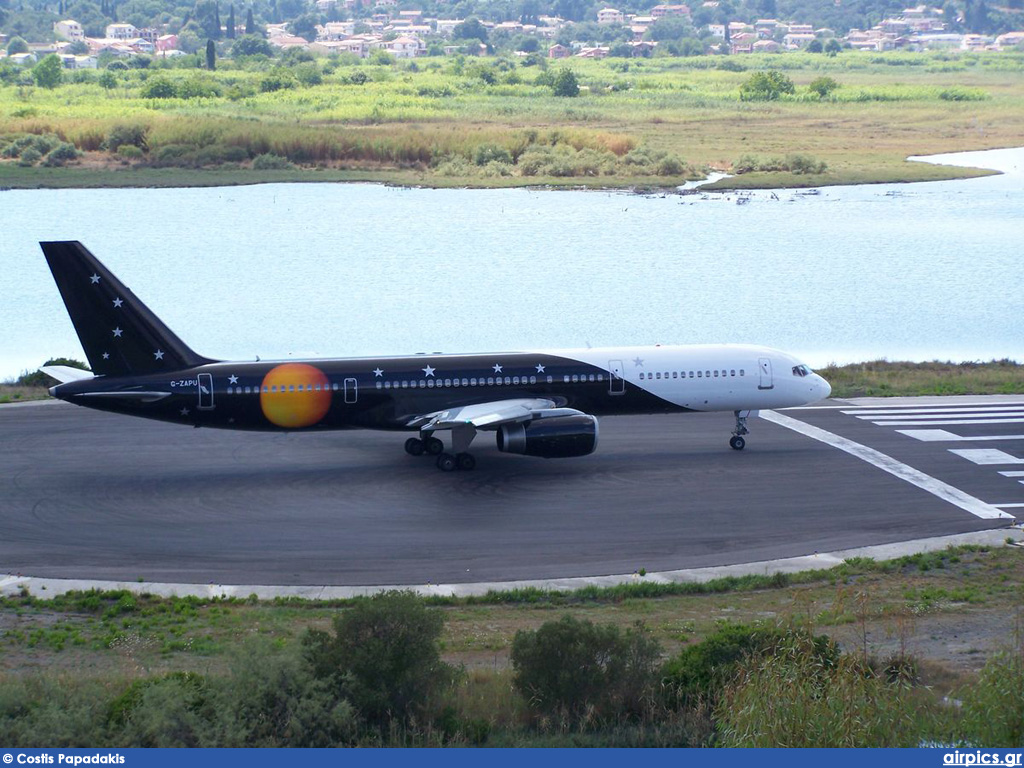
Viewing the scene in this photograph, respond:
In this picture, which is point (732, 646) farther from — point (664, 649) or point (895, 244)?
point (895, 244)

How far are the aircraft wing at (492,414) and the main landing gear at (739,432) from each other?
570 centimetres

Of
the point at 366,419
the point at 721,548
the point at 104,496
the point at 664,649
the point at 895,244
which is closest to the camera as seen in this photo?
the point at 664,649

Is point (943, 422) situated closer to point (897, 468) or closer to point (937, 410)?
point (937, 410)

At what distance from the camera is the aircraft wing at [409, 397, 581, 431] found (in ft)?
126

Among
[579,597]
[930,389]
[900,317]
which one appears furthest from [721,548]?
[900,317]

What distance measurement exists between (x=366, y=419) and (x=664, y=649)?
17.2 m

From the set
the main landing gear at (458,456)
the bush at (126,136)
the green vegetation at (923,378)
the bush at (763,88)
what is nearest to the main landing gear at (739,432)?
the main landing gear at (458,456)

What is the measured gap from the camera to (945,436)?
43.7 meters

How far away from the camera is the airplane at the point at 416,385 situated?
1505 inches

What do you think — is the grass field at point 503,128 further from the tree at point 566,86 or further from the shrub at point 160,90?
the tree at point 566,86

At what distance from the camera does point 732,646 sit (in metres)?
21.5

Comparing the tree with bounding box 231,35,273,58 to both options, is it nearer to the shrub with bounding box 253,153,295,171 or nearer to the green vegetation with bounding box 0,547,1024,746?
the shrub with bounding box 253,153,295,171

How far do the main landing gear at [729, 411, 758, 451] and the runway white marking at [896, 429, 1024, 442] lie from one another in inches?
223

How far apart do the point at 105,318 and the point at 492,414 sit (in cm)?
1156
